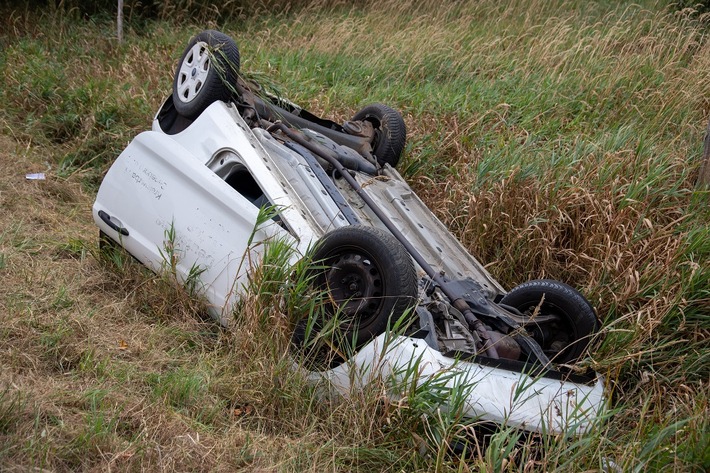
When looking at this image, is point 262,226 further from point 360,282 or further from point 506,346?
point 506,346

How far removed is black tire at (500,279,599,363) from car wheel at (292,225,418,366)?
877 millimetres

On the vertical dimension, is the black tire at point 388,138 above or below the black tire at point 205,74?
below

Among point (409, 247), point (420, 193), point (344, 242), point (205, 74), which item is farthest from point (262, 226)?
point (420, 193)

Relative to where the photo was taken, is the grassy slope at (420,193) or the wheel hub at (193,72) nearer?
the grassy slope at (420,193)

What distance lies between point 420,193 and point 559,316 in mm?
2319

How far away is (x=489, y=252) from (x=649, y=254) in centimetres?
108

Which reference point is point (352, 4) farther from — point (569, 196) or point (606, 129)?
point (569, 196)

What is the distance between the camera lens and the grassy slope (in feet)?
11.0

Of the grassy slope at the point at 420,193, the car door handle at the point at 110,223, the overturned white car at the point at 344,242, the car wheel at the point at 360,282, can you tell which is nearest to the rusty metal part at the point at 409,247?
the overturned white car at the point at 344,242

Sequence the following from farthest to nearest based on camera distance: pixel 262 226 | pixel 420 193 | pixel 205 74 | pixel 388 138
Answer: pixel 420 193 < pixel 388 138 < pixel 205 74 < pixel 262 226

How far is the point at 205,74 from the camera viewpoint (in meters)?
5.23

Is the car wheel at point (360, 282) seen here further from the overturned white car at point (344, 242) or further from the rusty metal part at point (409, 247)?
the rusty metal part at point (409, 247)

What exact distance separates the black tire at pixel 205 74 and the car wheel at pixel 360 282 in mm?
1686

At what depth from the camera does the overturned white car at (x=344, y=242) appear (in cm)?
356
